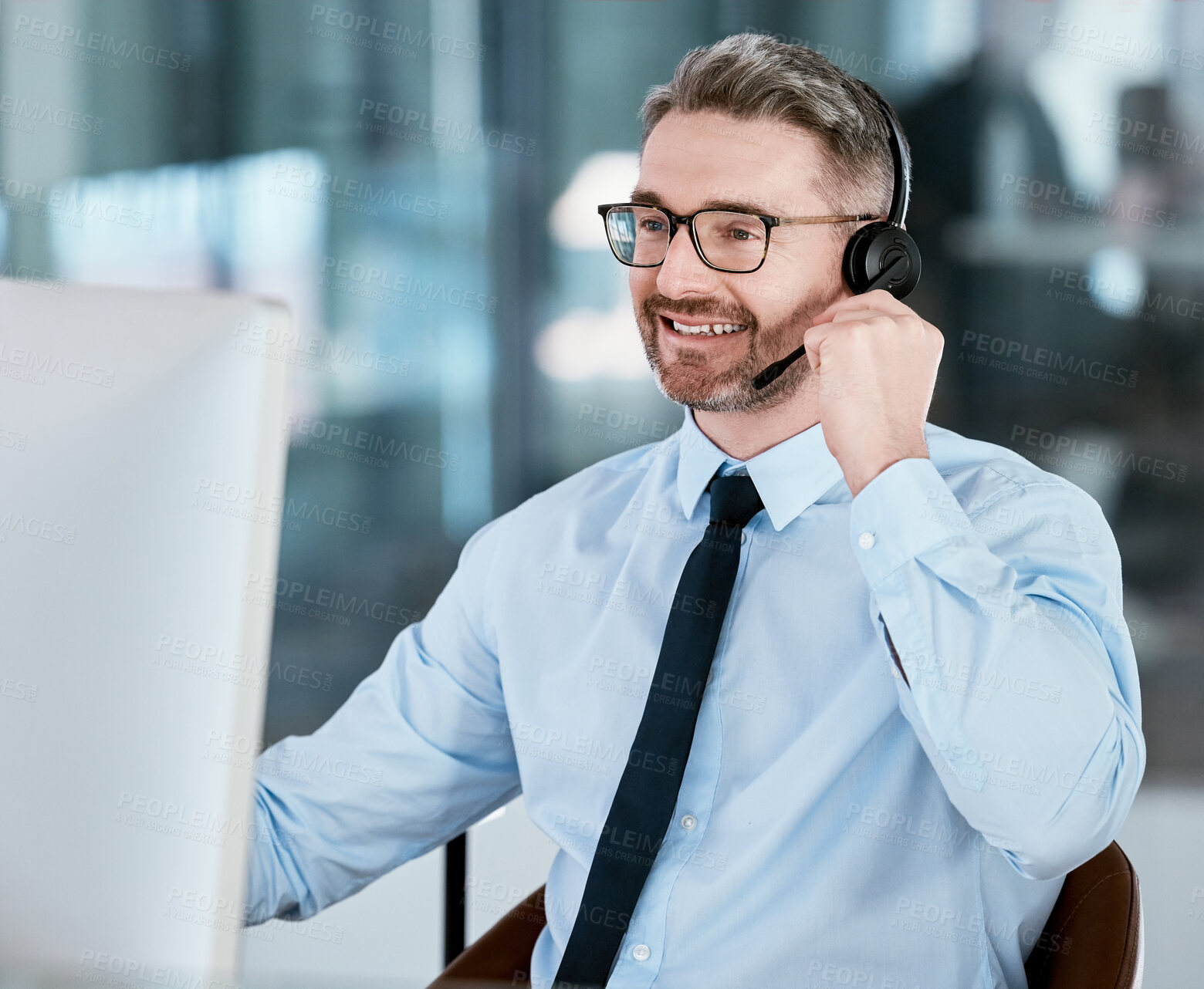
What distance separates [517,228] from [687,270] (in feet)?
6.79

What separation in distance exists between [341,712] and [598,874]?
0.37m

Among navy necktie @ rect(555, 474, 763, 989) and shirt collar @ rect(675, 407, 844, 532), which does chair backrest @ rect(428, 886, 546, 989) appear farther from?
shirt collar @ rect(675, 407, 844, 532)

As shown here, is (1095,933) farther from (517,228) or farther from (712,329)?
(517,228)

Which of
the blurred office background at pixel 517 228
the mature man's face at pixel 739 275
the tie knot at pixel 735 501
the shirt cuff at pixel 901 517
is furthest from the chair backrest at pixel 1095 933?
the blurred office background at pixel 517 228

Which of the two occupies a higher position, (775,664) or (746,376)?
(746,376)

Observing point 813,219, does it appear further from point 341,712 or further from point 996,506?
point 341,712

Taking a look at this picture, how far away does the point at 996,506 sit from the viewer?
111cm

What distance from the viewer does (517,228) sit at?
3.25 m

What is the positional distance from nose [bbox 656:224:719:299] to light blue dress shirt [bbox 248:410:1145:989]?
0.54 feet

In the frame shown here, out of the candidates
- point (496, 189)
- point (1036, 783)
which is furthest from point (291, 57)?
point (1036, 783)

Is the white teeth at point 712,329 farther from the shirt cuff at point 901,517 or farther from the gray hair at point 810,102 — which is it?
the shirt cuff at point 901,517

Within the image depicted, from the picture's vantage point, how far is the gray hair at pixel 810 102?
1.29 m

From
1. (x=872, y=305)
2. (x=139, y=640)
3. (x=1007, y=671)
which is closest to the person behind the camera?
(x=139, y=640)

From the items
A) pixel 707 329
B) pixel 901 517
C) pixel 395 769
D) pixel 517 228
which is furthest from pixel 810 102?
pixel 517 228
